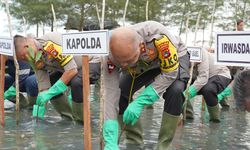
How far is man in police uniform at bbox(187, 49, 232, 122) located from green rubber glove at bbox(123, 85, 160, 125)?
7.69 ft

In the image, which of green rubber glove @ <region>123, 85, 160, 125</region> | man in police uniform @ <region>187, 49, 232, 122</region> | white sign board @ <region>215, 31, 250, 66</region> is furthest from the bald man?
man in police uniform @ <region>187, 49, 232, 122</region>

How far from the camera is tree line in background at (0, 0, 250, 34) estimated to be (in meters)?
17.3

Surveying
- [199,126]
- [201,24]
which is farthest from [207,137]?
[201,24]

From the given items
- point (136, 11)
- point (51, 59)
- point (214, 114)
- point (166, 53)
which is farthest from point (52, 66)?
point (136, 11)

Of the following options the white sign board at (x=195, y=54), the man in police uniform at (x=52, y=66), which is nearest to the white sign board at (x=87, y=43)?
the man in police uniform at (x=52, y=66)

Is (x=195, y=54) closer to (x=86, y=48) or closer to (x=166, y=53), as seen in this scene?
(x=166, y=53)

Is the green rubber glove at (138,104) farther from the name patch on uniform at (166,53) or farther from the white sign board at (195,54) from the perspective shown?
the white sign board at (195,54)

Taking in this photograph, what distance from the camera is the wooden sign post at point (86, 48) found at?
3.21 meters

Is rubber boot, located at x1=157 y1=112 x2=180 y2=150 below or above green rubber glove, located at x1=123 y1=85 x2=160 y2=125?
below

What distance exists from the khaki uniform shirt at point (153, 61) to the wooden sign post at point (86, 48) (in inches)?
6.0

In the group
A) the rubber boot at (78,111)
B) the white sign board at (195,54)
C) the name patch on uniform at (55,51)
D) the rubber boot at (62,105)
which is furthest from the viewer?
the white sign board at (195,54)

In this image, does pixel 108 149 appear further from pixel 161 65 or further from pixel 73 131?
pixel 73 131

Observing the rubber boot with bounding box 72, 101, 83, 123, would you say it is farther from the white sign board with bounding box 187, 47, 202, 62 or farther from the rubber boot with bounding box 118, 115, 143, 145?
the white sign board with bounding box 187, 47, 202, 62

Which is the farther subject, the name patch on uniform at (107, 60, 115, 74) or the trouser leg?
the trouser leg
